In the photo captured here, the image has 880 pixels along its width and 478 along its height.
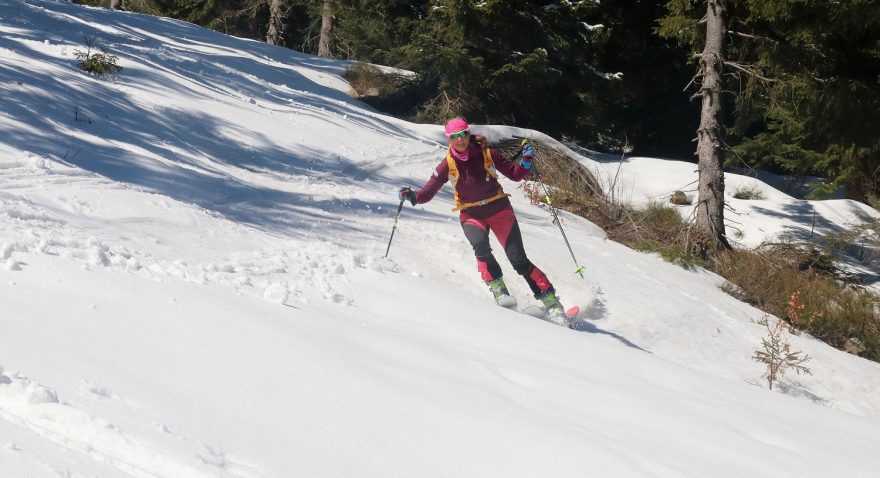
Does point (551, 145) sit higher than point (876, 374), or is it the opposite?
point (551, 145)

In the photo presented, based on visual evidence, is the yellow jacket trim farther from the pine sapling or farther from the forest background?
the forest background

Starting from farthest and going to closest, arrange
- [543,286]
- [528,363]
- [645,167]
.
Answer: [645,167] < [543,286] < [528,363]

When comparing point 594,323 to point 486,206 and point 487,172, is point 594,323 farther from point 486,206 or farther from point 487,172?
point 487,172

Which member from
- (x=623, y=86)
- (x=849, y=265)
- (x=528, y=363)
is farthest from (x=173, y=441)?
(x=623, y=86)

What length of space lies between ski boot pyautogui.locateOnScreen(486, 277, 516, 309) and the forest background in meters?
6.04

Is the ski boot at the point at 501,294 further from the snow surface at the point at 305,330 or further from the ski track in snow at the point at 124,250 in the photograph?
the ski track in snow at the point at 124,250

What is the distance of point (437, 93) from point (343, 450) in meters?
15.9

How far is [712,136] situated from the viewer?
12.5 m

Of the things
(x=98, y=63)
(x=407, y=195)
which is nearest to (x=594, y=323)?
(x=407, y=195)

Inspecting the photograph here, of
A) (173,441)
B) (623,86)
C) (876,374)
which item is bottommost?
(876,374)

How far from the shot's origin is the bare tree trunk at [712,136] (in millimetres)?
12438

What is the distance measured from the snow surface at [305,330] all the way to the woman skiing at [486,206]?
455mm

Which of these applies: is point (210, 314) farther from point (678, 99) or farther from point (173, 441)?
point (678, 99)

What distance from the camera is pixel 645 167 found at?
657 inches
